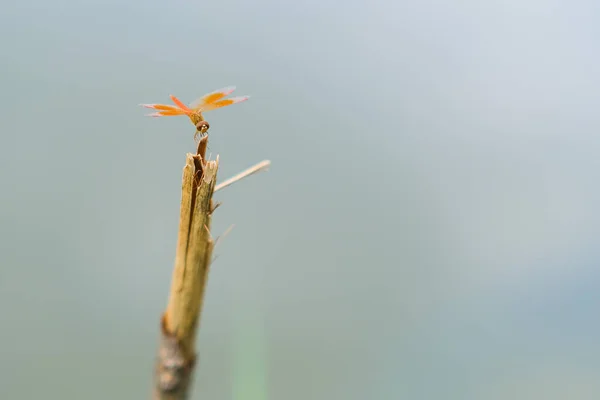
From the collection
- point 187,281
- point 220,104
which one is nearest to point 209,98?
point 220,104

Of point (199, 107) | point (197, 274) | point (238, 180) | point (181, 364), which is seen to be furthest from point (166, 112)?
point (181, 364)

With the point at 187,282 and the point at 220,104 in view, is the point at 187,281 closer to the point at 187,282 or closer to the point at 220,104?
the point at 187,282

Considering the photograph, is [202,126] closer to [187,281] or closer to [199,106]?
[199,106]

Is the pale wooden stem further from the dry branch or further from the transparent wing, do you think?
the transparent wing

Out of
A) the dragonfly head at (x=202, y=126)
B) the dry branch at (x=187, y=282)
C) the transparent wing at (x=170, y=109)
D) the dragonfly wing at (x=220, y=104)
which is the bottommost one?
the dry branch at (x=187, y=282)

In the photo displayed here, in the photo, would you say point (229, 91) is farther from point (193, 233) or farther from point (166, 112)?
point (193, 233)

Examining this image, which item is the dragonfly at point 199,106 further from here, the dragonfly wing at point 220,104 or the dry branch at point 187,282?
the dry branch at point 187,282

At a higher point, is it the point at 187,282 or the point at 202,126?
the point at 202,126

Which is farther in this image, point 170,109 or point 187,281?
point 170,109

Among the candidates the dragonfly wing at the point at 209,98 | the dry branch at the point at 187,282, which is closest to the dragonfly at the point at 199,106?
the dragonfly wing at the point at 209,98

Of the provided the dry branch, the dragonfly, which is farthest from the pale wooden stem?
the dragonfly
